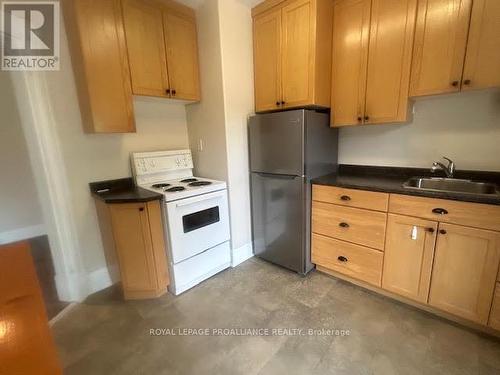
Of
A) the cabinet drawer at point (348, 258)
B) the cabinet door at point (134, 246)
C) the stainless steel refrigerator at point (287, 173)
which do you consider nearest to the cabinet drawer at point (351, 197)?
the stainless steel refrigerator at point (287, 173)

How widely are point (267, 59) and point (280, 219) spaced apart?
58.6 inches

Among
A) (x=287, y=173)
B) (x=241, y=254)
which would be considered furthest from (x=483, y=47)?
(x=241, y=254)

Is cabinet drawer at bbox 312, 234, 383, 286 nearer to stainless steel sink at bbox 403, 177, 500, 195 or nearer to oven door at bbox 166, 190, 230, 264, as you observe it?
stainless steel sink at bbox 403, 177, 500, 195

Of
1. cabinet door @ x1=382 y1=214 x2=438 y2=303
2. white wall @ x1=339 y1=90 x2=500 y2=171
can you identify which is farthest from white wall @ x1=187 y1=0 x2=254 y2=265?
cabinet door @ x1=382 y1=214 x2=438 y2=303

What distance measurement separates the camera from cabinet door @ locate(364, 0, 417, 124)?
167 centimetres

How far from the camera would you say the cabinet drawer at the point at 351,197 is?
174 cm

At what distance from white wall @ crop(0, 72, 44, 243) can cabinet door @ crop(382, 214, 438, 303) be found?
4.08m

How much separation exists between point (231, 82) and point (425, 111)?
1.63 m

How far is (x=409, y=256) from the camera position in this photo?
1690mm

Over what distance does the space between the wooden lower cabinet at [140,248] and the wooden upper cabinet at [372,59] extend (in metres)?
1.80

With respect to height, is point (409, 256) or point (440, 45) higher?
point (440, 45)

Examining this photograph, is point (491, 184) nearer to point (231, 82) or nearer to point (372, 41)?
point (372, 41)

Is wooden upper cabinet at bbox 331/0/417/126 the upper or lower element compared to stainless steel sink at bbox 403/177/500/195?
upper

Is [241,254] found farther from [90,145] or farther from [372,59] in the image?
[372,59]
